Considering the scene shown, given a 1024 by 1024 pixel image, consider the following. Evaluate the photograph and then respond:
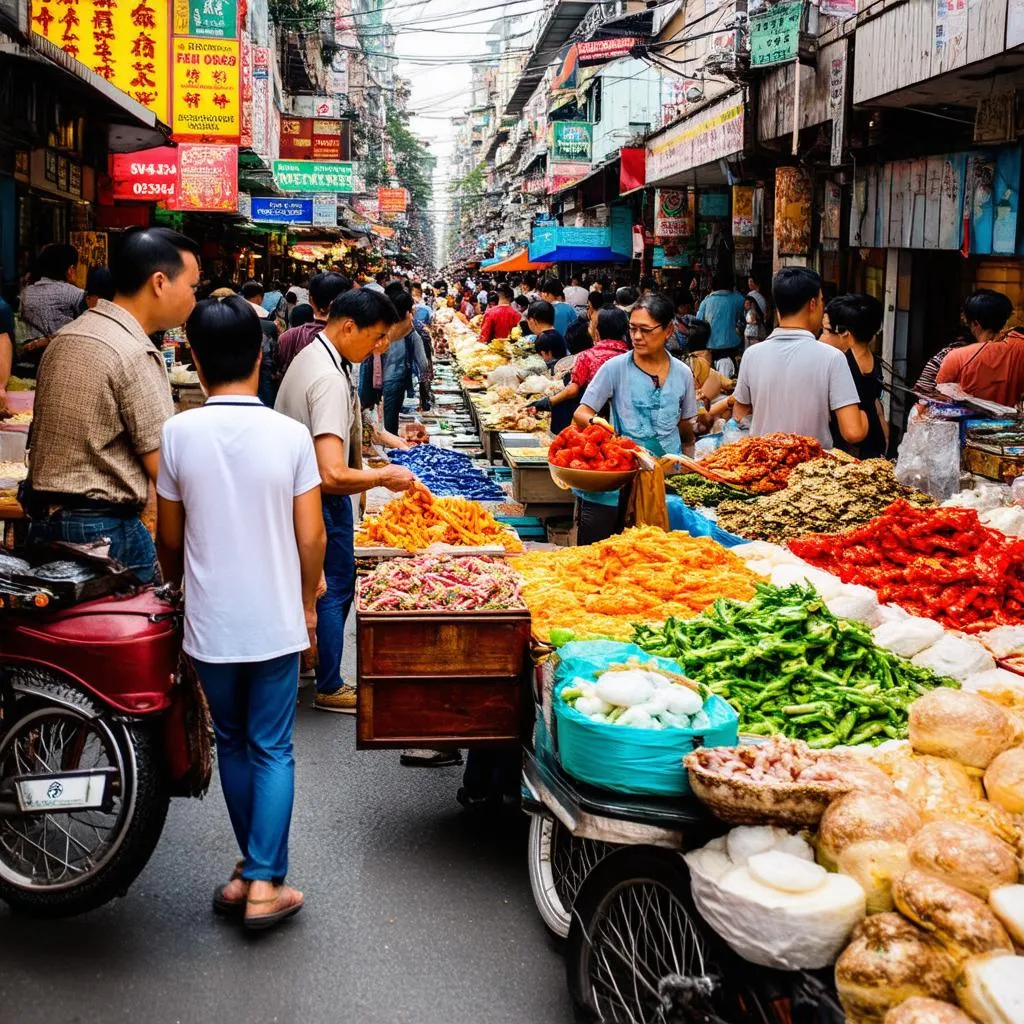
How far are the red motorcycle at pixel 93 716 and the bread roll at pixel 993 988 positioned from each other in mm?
2593

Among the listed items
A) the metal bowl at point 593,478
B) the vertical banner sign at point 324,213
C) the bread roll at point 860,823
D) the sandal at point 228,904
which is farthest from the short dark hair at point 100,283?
the vertical banner sign at point 324,213

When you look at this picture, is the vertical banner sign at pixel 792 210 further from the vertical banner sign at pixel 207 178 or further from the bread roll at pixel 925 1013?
the bread roll at pixel 925 1013

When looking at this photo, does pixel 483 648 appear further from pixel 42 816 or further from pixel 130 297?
pixel 130 297

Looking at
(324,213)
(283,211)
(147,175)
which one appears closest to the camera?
(147,175)

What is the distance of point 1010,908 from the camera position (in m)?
2.89

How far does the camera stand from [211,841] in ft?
16.4

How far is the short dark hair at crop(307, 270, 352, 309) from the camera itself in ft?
28.3

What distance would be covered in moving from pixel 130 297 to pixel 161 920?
7.66ft

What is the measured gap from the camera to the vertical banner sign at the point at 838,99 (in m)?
11.5

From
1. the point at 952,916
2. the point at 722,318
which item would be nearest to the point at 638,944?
the point at 952,916

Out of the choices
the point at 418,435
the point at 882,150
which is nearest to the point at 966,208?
the point at 882,150

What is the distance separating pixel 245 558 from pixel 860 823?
208cm

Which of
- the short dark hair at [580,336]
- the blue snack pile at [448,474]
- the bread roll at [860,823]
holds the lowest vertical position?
the blue snack pile at [448,474]

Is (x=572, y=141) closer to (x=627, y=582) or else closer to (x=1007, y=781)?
(x=627, y=582)
